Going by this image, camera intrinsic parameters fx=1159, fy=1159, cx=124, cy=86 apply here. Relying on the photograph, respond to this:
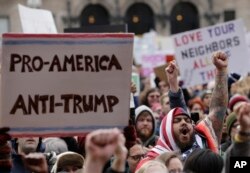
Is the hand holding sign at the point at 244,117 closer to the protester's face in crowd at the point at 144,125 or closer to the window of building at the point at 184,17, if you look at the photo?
the protester's face in crowd at the point at 144,125

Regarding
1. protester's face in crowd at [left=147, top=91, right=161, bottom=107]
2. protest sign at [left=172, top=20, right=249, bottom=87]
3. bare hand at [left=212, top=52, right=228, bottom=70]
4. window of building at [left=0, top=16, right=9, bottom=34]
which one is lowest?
protester's face in crowd at [left=147, top=91, right=161, bottom=107]

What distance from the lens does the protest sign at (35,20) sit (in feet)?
35.3

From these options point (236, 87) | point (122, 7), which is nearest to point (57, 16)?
point (122, 7)

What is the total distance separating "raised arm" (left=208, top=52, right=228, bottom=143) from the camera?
7.25 m

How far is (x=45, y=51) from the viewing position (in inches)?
229

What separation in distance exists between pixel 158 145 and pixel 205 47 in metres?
6.57

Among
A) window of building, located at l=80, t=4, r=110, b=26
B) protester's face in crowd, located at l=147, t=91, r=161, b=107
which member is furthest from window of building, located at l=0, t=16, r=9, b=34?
protester's face in crowd, located at l=147, t=91, r=161, b=107

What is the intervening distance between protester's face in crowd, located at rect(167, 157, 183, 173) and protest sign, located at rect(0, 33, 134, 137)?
50cm

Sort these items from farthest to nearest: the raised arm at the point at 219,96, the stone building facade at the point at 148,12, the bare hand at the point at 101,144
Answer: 1. the stone building facade at the point at 148,12
2. the raised arm at the point at 219,96
3. the bare hand at the point at 101,144

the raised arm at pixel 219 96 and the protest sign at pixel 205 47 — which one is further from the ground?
the protest sign at pixel 205 47

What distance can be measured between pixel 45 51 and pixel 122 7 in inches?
1594

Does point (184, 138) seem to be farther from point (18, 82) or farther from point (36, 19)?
point (36, 19)

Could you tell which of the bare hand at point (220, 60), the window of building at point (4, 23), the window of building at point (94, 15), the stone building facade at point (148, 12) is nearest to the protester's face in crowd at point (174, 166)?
the bare hand at point (220, 60)

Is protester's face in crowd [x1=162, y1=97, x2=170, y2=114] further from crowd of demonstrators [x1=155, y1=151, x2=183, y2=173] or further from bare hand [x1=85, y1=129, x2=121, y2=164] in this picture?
bare hand [x1=85, y1=129, x2=121, y2=164]
